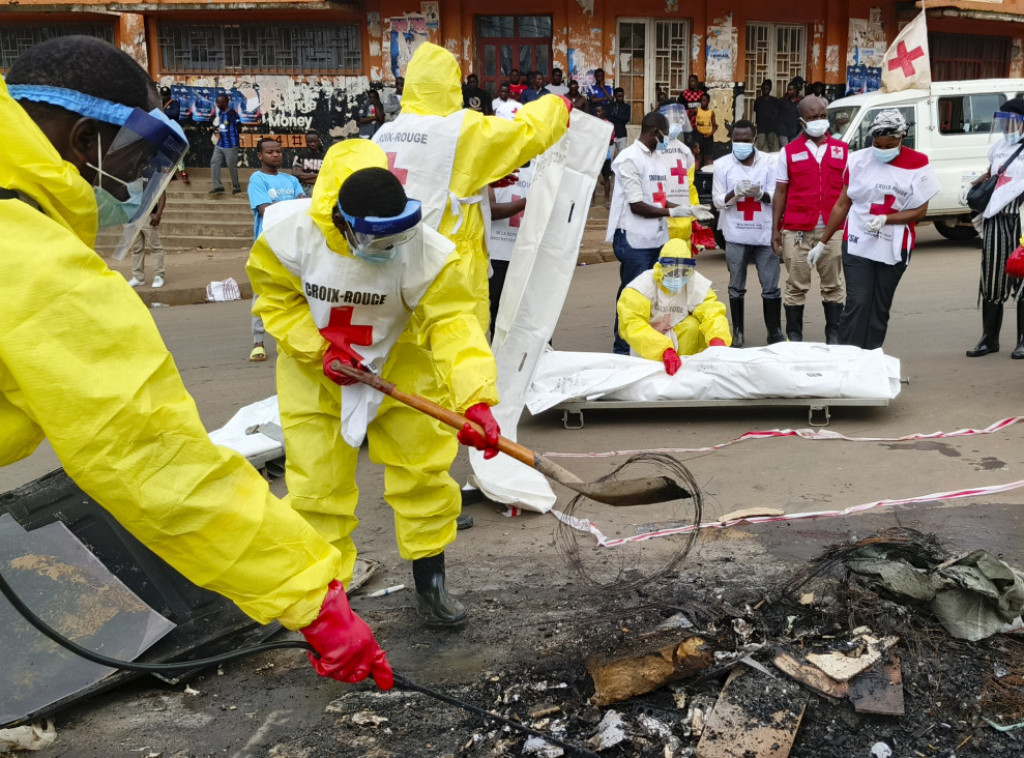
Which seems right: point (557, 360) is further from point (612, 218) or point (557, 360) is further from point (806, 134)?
point (806, 134)

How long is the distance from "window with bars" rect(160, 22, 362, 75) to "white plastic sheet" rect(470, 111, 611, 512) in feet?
46.3

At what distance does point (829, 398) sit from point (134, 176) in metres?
4.82

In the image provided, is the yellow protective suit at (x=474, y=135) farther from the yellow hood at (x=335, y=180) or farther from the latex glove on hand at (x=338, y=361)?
the latex glove on hand at (x=338, y=361)

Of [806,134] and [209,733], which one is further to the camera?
[806,134]

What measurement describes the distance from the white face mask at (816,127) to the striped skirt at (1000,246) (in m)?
1.46

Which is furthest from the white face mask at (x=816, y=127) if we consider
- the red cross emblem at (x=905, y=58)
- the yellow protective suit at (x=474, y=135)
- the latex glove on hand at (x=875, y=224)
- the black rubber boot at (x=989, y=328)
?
the red cross emblem at (x=905, y=58)

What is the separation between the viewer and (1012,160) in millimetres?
7320

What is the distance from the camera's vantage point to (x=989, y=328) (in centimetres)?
775

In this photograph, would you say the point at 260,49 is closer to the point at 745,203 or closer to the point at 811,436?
the point at 745,203

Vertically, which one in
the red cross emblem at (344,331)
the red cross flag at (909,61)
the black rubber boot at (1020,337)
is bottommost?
the black rubber boot at (1020,337)

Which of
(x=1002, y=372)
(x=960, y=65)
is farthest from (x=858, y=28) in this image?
(x=1002, y=372)

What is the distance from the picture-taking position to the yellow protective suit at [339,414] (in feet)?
11.6

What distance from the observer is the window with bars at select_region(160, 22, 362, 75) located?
18.7 metres

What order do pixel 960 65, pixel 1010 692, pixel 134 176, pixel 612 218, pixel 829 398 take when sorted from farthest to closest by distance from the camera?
1. pixel 960 65
2. pixel 612 218
3. pixel 829 398
4. pixel 1010 692
5. pixel 134 176
